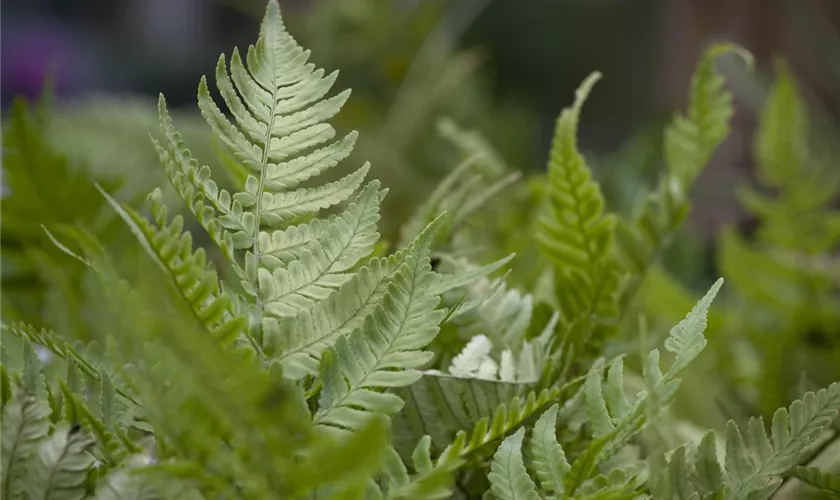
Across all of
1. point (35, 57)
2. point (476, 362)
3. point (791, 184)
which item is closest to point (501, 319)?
point (476, 362)

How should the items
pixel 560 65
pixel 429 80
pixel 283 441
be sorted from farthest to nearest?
pixel 560 65 → pixel 429 80 → pixel 283 441

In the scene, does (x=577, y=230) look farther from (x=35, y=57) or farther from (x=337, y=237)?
(x=35, y=57)

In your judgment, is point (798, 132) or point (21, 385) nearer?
point (21, 385)

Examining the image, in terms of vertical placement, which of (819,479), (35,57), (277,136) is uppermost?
(35,57)

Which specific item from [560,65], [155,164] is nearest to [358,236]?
[155,164]

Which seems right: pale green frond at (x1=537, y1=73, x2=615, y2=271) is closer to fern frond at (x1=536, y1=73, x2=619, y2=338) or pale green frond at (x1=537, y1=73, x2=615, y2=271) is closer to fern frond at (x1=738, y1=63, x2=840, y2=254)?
fern frond at (x1=536, y1=73, x2=619, y2=338)

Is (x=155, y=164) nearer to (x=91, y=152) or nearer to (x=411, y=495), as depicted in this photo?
(x=91, y=152)

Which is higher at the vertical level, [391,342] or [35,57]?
[35,57]

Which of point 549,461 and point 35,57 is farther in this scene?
point 35,57
